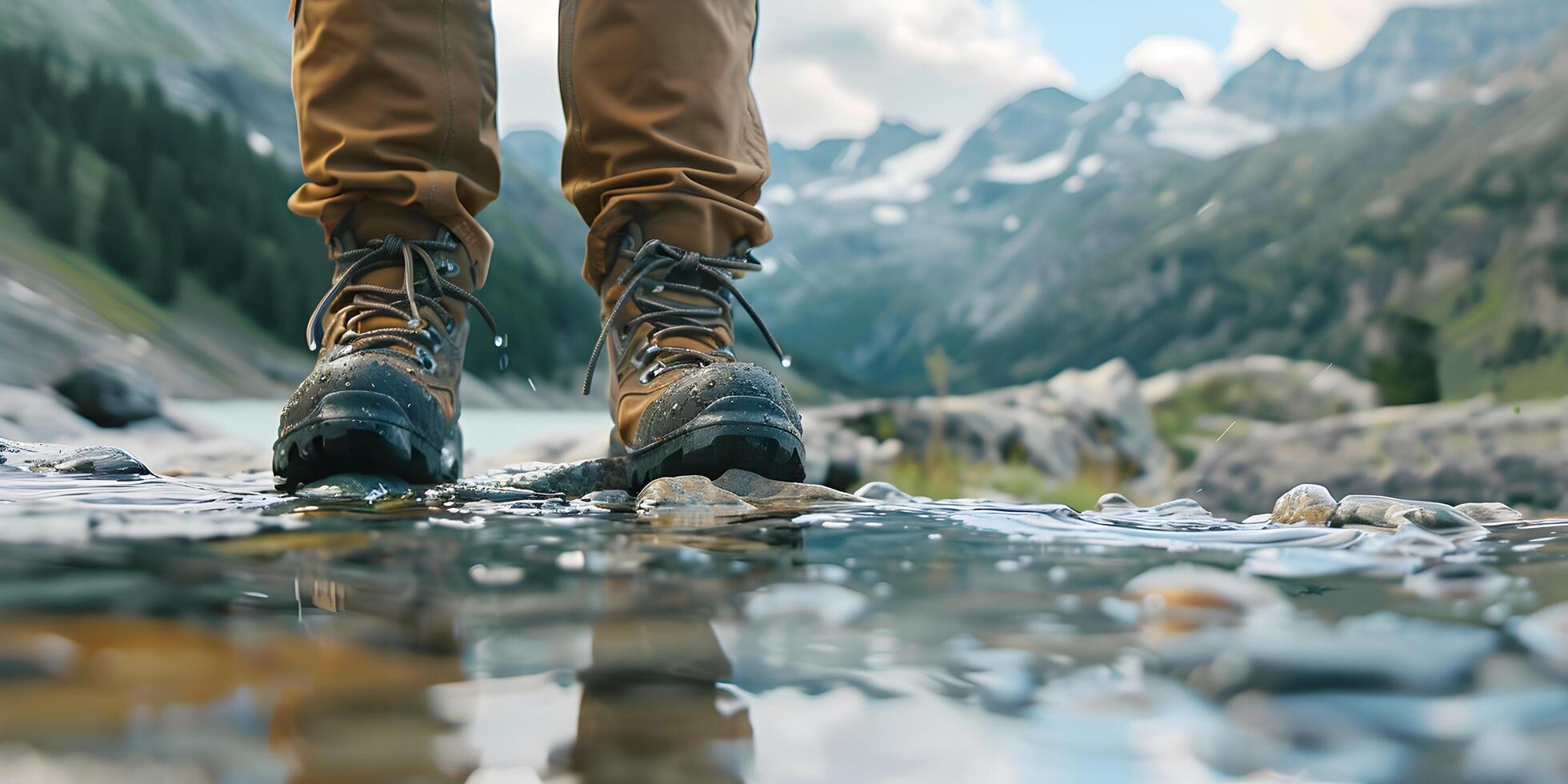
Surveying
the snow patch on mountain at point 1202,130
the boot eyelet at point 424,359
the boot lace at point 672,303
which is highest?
the snow patch on mountain at point 1202,130

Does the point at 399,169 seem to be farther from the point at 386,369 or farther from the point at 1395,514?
the point at 1395,514

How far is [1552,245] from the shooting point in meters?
44.1

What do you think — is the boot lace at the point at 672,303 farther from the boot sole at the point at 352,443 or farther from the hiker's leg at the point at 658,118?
the boot sole at the point at 352,443

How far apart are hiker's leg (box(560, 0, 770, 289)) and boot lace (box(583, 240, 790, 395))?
49 millimetres

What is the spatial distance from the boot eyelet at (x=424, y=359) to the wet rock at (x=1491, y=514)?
2122mm

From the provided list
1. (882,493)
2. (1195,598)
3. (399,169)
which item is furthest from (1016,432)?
(1195,598)

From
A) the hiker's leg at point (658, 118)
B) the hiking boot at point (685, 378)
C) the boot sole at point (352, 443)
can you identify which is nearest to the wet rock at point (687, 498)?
the hiking boot at point (685, 378)

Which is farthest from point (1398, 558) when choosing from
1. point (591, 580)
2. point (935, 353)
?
point (935, 353)

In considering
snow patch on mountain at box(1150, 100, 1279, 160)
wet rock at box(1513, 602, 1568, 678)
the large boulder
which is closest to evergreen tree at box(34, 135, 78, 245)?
the large boulder

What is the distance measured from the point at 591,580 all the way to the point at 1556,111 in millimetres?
84355

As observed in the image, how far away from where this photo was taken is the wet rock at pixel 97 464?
235 cm

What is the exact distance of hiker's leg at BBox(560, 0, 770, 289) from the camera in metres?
2.24

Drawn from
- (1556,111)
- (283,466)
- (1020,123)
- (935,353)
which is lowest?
(283,466)

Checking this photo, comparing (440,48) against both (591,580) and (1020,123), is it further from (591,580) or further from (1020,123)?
(1020,123)
